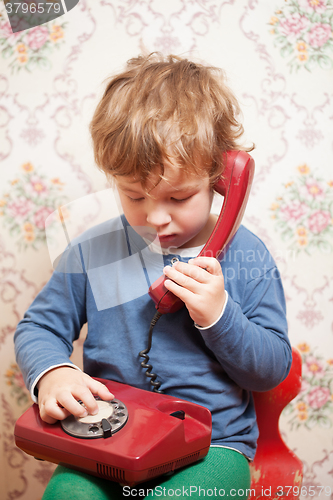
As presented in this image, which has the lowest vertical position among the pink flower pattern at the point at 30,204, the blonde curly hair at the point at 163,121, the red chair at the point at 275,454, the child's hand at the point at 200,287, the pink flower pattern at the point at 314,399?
the pink flower pattern at the point at 314,399

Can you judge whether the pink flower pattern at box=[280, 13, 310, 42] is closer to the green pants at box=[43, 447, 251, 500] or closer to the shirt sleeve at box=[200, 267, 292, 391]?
the shirt sleeve at box=[200, 267, 292, 391]

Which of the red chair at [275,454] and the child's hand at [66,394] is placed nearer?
the child's hand at [66,394]

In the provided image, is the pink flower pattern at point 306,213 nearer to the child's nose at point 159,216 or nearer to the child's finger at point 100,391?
the child's nose at point 159,216

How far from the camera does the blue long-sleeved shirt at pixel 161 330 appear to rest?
0.69 meters

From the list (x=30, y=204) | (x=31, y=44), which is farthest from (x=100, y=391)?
(x=31, y=44)

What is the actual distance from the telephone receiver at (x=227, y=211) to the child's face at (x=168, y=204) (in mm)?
30


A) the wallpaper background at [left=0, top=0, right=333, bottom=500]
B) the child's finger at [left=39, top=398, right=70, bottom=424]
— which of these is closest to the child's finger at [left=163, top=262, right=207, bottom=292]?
the child's finger at [left=39, top=398, right=70, bottom=424]

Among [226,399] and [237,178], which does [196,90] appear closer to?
[237,178]

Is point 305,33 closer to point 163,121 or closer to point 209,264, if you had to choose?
point 163,121

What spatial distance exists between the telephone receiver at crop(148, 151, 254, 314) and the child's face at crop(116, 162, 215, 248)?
0.10ft

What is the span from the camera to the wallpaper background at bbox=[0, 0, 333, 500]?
991 millimetres

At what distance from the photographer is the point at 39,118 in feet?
3.30

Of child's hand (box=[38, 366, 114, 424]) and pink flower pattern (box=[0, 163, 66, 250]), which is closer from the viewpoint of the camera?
child's hand (box=[38, 366, 114, 424])

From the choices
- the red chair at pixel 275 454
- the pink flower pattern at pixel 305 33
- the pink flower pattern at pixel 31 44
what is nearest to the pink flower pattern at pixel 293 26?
the pink flower pattern at pixel 305 33
